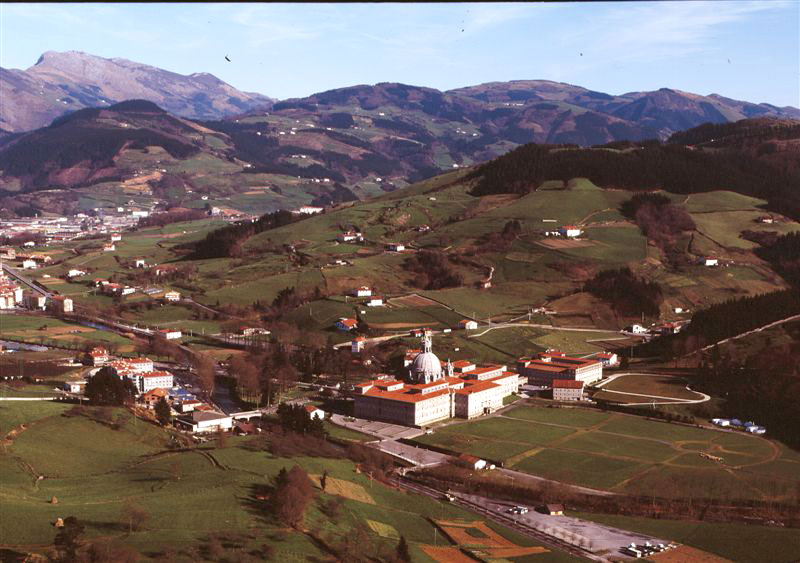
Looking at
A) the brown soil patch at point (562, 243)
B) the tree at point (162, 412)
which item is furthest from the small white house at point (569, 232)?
the tree at point (162, 412)

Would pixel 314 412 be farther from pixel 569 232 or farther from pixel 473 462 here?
pixel 569 232

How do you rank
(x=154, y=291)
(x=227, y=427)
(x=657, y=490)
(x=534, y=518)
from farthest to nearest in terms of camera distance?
1. (x=154, y=291)
2. (x=227, y=427)
3. (x=657, y=490)
4. (x=534, y=518)

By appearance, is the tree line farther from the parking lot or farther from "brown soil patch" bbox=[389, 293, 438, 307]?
the parking lot

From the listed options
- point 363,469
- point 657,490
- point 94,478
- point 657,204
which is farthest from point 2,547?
point 657,204

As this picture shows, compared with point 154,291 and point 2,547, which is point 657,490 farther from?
point 154,291

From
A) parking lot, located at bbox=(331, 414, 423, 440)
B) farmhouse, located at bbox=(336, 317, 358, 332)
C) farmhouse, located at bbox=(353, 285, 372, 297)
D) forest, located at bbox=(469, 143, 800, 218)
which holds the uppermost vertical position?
forest, located at bbox=(469, 143, 800, 218)

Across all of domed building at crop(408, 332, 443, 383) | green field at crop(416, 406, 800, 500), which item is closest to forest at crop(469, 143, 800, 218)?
domed building at crop(408, 332, 443, 383)

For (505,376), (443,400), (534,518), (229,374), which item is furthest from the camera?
(229,374)

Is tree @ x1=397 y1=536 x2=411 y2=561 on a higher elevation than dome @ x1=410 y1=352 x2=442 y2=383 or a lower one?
→ lower
